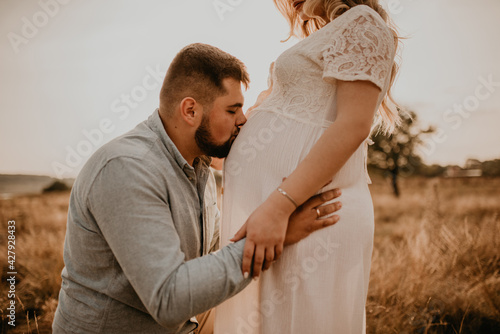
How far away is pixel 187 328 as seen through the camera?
194 cm

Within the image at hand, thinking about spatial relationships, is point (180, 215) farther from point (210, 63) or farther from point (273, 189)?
point (210, 63)

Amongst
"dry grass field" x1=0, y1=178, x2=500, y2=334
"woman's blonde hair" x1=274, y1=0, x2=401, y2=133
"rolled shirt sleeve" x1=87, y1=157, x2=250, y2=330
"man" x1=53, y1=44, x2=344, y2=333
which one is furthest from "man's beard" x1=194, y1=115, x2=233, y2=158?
"dry grass field" x1=0, y1=178, x2=500, y2=334

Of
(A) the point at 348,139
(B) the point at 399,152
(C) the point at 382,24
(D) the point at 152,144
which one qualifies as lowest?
(B) the point at 399,152

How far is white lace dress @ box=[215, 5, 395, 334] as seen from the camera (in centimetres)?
157

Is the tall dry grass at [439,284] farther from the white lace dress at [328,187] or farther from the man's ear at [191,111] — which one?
the man's ear at [191,111]

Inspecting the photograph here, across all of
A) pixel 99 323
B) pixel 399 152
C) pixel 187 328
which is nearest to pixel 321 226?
pixel 187 328

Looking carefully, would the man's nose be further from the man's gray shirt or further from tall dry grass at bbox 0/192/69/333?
tall dry grass at bbox 0/192/69/333

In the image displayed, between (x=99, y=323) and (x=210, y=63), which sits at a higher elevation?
(x=210, y=63)

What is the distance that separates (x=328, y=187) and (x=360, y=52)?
1.95ft

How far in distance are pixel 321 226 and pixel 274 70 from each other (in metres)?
0.81

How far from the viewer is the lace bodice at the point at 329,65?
1.53 metres

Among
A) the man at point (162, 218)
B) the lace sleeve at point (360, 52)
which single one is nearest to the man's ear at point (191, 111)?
the man at point (162, 218)

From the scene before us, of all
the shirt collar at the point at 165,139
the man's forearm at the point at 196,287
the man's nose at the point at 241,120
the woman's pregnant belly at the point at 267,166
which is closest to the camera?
the man's forearm at the point at 196,287

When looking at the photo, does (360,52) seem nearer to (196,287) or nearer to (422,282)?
(196,287)
